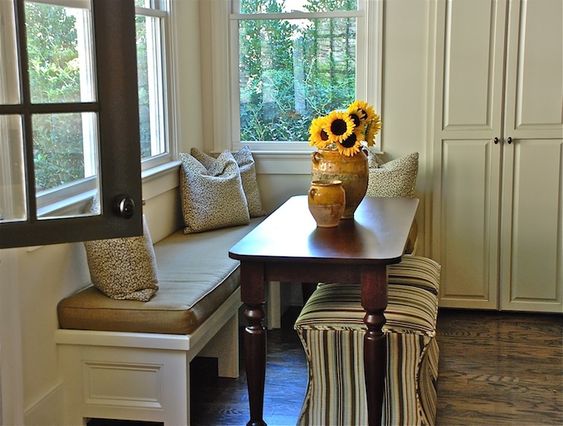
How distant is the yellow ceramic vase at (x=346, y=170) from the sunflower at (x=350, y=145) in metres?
0.03

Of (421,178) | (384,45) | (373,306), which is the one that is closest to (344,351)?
(373,306)

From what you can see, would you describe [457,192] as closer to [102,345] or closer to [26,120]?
[102,345]

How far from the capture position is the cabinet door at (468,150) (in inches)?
169

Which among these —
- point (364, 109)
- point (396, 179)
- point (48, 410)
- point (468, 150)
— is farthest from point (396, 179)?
point (48, 410)

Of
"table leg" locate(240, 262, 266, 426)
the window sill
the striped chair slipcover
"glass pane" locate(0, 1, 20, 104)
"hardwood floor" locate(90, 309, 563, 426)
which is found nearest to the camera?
"glass pane" locate(0, 1, 20, 104)

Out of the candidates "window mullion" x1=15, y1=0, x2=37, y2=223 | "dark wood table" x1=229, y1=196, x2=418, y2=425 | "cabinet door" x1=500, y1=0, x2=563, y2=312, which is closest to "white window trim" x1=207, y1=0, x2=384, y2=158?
"cabinet door" x1=500, y1=0, x2=563, y2=312

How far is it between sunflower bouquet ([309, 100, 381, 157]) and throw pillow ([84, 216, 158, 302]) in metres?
0.79

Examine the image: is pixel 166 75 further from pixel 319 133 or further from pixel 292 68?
pixel 319 133

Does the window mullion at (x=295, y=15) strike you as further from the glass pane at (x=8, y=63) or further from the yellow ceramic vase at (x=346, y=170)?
the glass pane at (x=8, y=63)

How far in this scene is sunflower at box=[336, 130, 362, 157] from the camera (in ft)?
10.6

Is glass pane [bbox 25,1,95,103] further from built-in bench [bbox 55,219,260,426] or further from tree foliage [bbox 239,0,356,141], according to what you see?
tree foliage [bbox 239,0,356,141]

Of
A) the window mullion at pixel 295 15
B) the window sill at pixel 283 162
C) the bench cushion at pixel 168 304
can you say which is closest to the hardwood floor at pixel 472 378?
the bench cushion at pixel 168 304

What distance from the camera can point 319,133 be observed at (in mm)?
3232

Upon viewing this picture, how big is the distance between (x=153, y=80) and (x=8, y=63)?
2.11 metres
